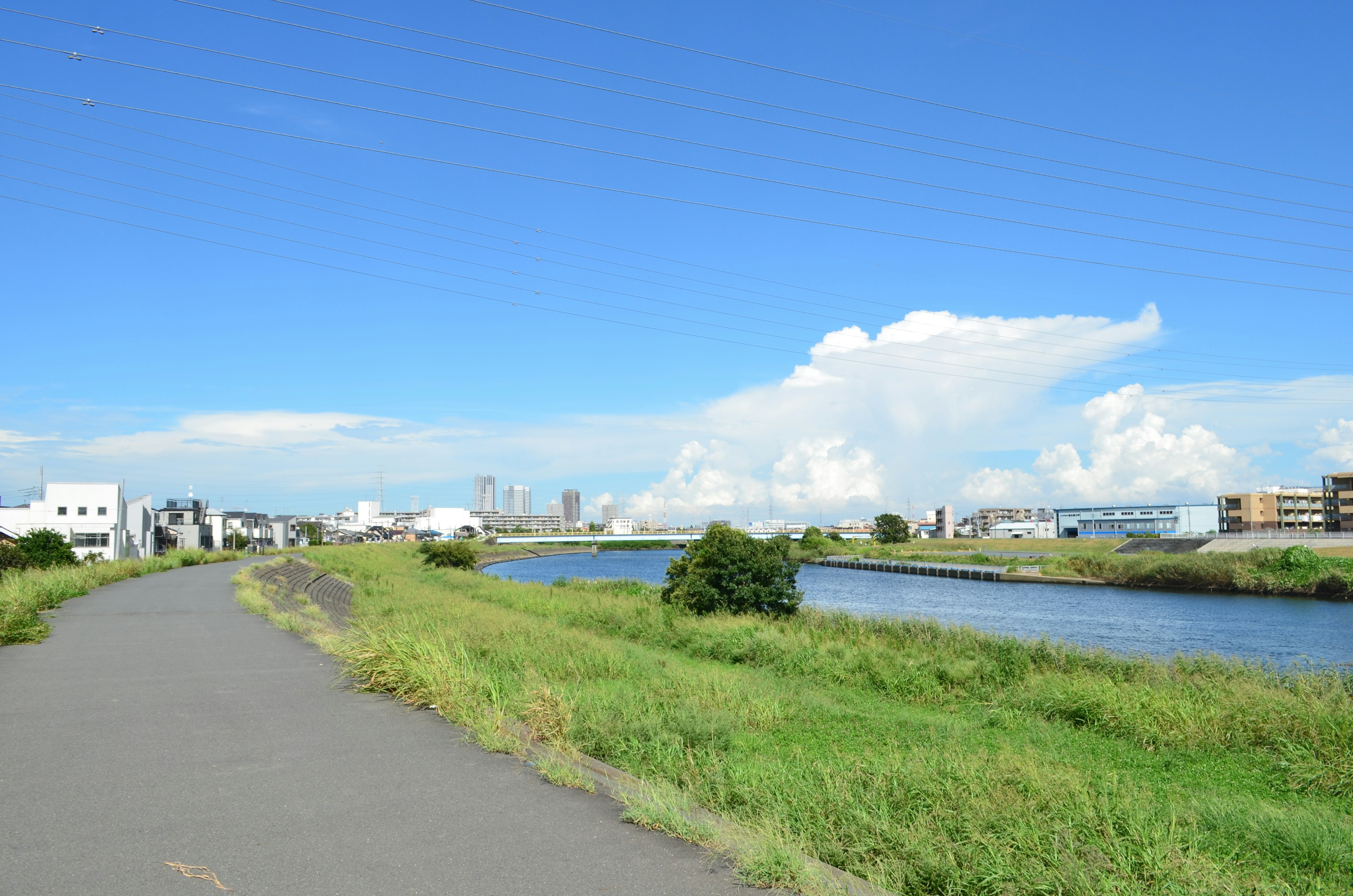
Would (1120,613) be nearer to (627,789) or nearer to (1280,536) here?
(627,789)

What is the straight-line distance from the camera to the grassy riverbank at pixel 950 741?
17.1ft

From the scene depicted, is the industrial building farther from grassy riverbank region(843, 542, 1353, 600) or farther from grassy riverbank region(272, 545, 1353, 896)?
grassy riverbank region(272, 545, 1353, 896)

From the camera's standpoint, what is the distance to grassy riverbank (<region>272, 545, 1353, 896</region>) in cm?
521

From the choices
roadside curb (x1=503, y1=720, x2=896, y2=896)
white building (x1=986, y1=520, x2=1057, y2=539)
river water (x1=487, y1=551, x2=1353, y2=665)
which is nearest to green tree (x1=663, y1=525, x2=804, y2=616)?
river water (x1=487, y1=551, x2=1353, y2=665)

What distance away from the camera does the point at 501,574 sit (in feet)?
278

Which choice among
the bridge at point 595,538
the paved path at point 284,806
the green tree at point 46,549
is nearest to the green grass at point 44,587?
the green tree at point 46,549

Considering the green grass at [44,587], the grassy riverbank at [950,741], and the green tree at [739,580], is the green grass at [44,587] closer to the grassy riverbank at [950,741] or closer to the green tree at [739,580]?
the grassy riverbank at [950,741]

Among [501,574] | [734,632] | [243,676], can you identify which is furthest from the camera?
[501,574]

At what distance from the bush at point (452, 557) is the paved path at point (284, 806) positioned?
54462mm

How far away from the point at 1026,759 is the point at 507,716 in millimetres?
5196

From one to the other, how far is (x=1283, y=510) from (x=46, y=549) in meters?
127

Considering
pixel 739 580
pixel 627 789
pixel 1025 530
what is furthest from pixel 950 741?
pixel 1025 530

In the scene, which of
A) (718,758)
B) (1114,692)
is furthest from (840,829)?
(1114,692)

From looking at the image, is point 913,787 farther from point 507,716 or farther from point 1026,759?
point 507,716
